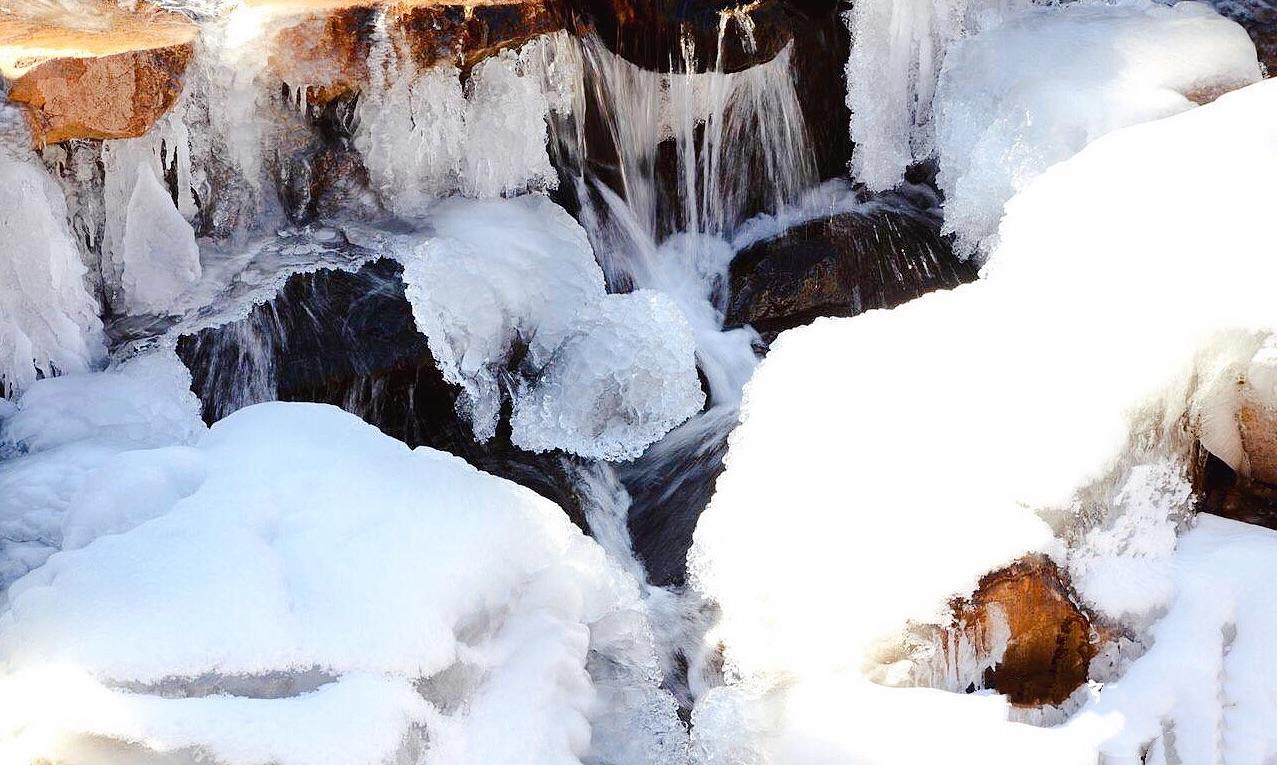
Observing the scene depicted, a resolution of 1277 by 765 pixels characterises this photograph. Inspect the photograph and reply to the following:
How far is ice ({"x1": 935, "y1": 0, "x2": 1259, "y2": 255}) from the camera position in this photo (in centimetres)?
476

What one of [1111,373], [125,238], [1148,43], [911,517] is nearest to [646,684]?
[911,517]

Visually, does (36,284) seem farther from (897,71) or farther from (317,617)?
(897,71)

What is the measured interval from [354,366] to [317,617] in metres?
1.96

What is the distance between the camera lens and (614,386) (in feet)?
15.0

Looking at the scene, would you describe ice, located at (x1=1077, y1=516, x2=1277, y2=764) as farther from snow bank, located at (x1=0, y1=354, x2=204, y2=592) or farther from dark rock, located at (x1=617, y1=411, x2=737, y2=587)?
snow bank, located at (x1=0, y1=354, x2=204, y2=592)

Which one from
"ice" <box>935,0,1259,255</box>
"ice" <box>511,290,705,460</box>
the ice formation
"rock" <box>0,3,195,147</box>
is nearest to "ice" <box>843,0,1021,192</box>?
"ice" <box>935,0,1259,255</box>

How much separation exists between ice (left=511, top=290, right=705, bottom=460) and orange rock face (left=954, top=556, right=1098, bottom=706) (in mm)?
2003

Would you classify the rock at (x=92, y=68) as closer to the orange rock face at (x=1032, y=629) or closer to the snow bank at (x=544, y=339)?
the snow bank at (x=544, y=339)

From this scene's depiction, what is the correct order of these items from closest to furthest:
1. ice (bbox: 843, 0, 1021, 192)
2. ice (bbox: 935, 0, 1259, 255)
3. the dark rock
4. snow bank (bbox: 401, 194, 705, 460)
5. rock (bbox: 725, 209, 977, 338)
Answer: the dark rock, snow bank (bbox: 401, 194, 705, 460), ice (bbox: 935, 0, 1259, 255), rock (bbox: 725, 209, 977, 338), ice (bbox: 843, 0, 1021, 192)

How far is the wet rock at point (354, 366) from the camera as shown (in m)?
4.19

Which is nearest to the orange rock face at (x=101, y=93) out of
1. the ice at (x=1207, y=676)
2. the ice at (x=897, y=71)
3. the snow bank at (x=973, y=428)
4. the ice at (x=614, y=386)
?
the ice at (x=614, y=386)

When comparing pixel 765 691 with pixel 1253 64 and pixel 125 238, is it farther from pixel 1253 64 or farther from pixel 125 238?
pixel 1253 64

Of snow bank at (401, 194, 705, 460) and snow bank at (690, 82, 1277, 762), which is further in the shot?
snow bank at (401, 194, 705, 460)

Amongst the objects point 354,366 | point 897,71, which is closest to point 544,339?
point 354,366
